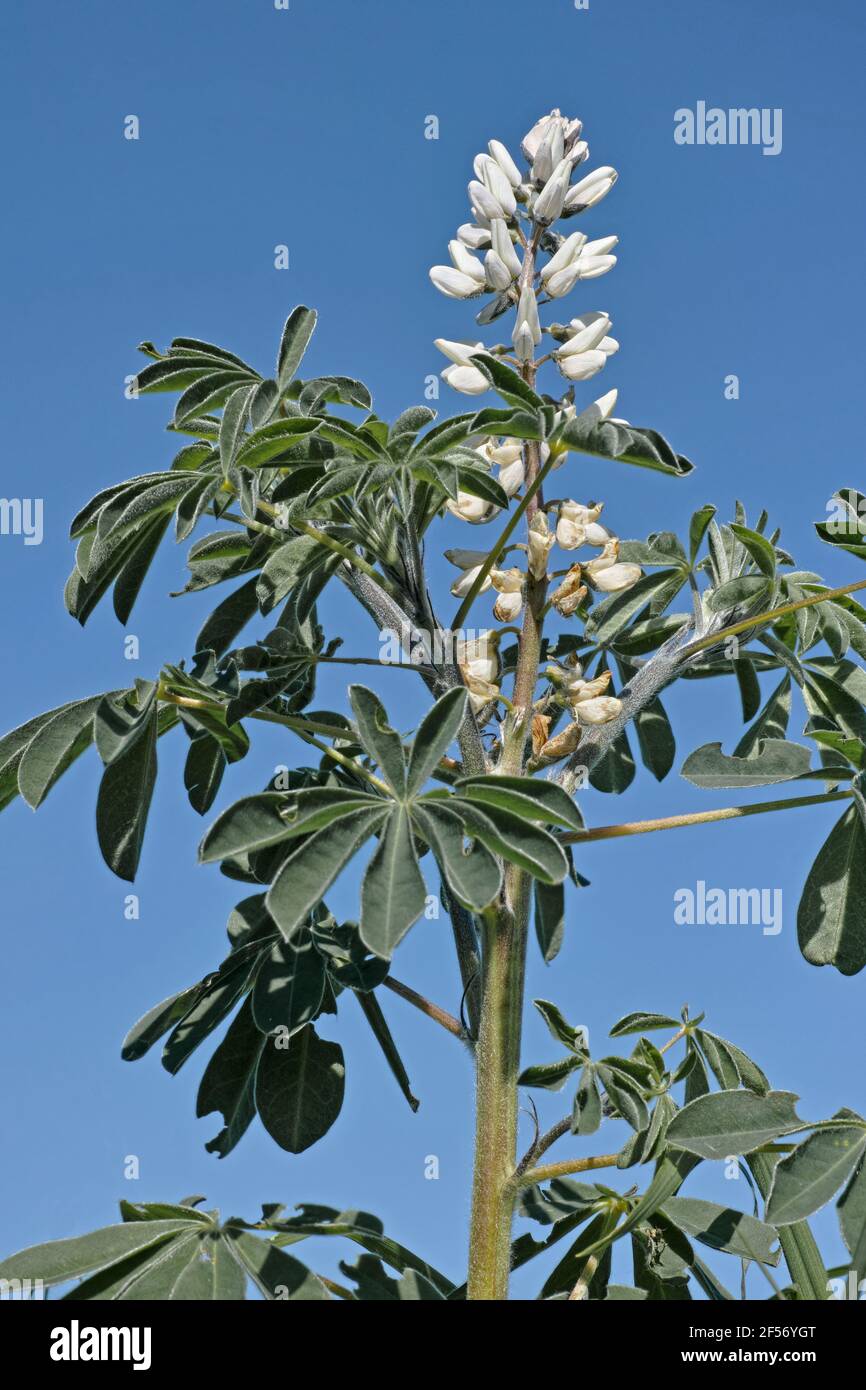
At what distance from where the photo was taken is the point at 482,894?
6.56 ft

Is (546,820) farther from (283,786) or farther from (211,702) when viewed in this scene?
(283,786)

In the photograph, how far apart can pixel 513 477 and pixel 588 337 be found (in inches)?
12.7

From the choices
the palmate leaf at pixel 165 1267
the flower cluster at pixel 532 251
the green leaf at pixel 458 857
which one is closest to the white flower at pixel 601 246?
the flower cluster at pixel 532 251

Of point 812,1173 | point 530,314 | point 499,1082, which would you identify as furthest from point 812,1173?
point 530,314

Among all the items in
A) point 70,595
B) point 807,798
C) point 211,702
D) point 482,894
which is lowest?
point 482,894

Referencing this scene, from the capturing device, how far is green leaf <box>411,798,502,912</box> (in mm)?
2004

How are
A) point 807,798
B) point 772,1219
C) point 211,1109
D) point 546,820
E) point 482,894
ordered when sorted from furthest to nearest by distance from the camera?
point 211,1109 → point 807,798 → point 772,1219 → point 546,820 → point 482,894

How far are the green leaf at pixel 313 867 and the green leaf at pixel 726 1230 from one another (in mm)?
1030

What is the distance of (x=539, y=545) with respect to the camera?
2678 mm

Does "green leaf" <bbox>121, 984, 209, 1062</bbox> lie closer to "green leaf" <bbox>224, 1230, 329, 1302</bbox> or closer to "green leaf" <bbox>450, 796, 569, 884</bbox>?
"green leaf" <bbox>224, 1230, 329, 1302</bbox>

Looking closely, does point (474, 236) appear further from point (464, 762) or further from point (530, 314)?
point (464, 762)

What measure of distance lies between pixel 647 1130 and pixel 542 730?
0.76 m

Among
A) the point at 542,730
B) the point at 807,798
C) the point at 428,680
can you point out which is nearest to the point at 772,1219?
the point at 807,798

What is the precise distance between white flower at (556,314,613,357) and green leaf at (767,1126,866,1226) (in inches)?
60.8
